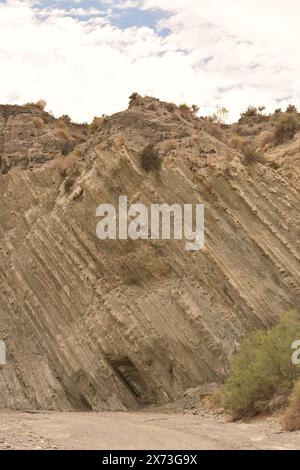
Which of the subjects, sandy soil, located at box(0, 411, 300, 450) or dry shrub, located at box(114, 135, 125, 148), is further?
dry shrub, located at box(114, 135, 125, 148)

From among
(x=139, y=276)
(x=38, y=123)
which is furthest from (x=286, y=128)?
(x=38, y=123)

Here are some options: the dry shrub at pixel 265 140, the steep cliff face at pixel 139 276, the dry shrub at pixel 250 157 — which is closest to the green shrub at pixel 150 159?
the steep cliff face at pixel 139 276

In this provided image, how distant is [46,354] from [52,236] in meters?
4.87

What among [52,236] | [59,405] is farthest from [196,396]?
[52,236]

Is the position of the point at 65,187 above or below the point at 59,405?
above

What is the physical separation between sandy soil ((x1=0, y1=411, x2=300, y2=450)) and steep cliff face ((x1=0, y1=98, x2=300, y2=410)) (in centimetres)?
327

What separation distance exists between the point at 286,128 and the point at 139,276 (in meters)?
12.5

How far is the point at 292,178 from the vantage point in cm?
2722

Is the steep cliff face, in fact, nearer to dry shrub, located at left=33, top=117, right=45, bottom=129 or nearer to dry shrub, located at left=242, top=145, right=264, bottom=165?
dry shrub, located at left=242, top=145, right=264, bottom=165

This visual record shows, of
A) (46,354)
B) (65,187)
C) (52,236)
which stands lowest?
(46,354)

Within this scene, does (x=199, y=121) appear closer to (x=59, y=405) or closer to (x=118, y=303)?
(x=118, y=303)

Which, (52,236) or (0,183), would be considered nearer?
(52,236)

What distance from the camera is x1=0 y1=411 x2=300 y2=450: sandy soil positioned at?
1226 cm

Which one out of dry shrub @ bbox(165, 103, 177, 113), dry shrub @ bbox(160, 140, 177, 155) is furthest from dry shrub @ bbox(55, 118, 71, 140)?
dry shrub @ bbox(160, 140, 177, 155)
